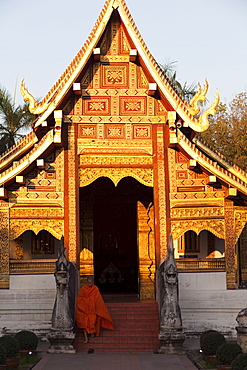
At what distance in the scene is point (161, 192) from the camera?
13.6 metres

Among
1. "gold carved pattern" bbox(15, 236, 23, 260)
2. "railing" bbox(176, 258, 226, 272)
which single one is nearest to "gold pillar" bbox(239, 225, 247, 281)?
"railing" bbox(176, 258, 226, 272)

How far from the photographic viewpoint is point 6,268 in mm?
13430

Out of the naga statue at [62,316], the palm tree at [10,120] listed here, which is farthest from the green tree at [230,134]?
the naga statue at [62,316]

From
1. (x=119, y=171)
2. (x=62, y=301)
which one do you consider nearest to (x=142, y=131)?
(x=119, y=171)

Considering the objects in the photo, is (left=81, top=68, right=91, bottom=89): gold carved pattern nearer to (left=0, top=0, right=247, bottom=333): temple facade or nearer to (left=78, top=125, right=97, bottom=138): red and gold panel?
(left=0, top=0, right=247, bottom=333): temple facade

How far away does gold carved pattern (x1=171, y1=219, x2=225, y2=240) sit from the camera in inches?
533

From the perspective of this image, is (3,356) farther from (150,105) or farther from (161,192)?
(150,105)

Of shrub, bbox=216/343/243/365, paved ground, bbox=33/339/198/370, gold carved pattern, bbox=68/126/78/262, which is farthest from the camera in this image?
gold carved pattern, bbox=68/126/78/262

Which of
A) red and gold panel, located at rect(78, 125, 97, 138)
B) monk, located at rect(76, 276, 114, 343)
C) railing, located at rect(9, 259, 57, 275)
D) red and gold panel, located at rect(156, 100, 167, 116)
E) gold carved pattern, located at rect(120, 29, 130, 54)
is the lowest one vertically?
monk, located at rect(76, 276, 114, 343)

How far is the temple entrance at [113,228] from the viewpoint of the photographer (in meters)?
16.4

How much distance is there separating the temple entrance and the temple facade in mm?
2705

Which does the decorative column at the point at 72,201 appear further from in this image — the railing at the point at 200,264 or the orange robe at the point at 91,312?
the railing at the point at 200,264

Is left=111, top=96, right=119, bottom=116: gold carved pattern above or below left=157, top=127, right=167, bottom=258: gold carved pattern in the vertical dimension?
above

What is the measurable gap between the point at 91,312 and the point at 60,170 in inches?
126
